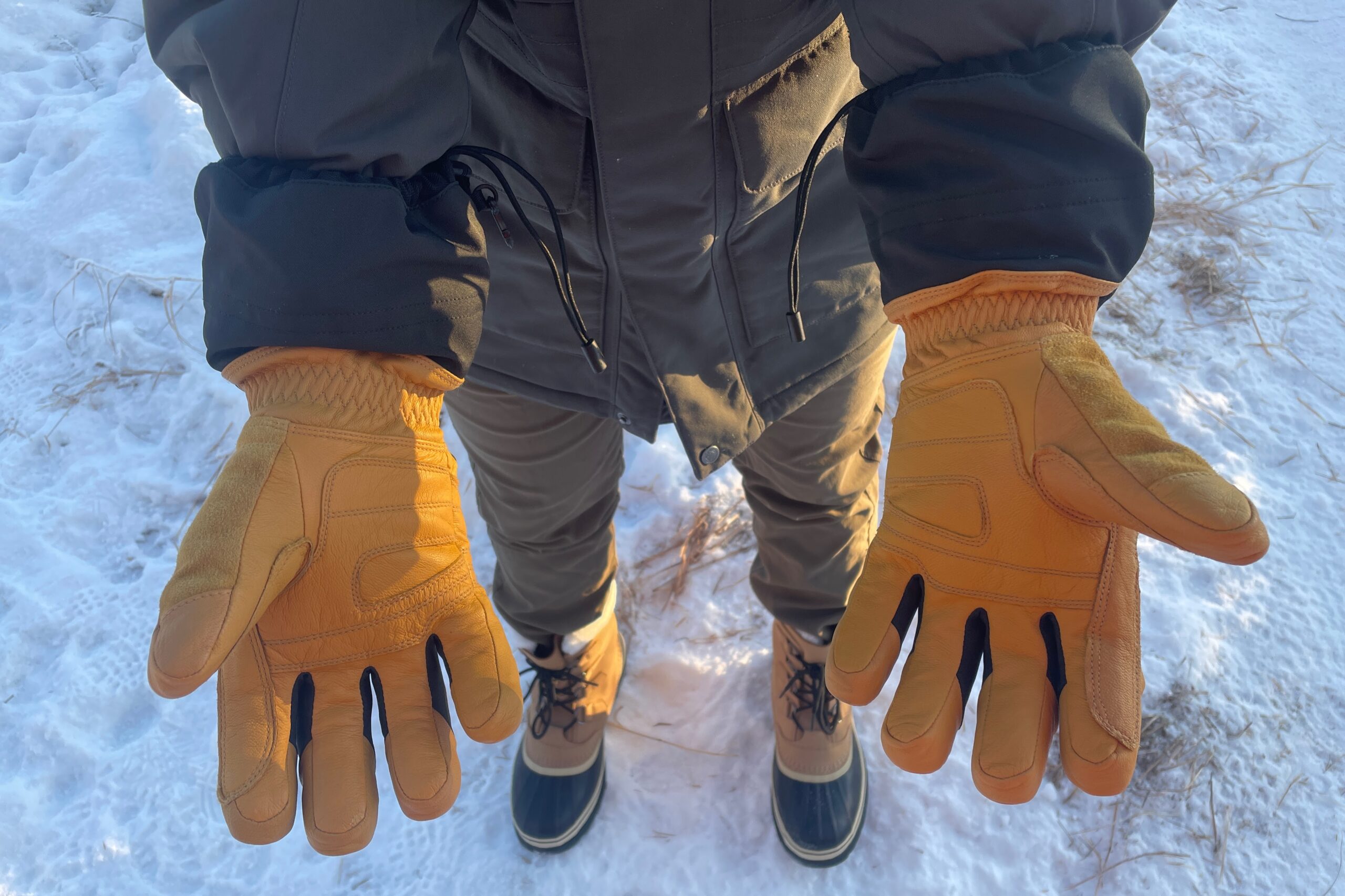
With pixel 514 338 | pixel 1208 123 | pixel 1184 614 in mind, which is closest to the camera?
pixel 514 338

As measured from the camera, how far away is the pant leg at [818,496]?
51.7 inches

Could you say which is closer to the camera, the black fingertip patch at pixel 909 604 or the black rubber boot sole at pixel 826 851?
the black fingertip patch at pixel 909 604

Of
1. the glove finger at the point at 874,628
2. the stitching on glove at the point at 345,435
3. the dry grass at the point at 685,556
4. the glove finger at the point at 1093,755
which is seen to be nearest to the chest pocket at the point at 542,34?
the stitching on glove at the point at 345,435

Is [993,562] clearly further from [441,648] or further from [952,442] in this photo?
[441,648]

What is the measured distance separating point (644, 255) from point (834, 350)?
0.36 meters

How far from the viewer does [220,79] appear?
0.78 meters

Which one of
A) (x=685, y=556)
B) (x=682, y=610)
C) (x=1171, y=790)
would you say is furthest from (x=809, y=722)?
(x=1171, y=790)

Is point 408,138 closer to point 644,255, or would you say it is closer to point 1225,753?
point 644,255

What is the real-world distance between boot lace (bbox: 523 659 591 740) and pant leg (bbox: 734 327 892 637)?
0.44 metres

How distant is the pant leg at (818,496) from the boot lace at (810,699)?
0.09 meters

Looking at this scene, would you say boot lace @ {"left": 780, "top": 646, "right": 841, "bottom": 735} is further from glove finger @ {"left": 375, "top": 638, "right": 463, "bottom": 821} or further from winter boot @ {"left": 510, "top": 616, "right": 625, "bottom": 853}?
glove finger @ {"left": 375, "top": 638, "right": 463, "bottom": 821}

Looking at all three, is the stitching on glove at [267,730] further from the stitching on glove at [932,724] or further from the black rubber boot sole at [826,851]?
the black rubber boot sole at [826,851]

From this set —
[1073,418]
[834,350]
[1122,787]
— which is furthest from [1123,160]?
[1122,787]

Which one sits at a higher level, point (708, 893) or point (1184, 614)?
point (1184, 614)
